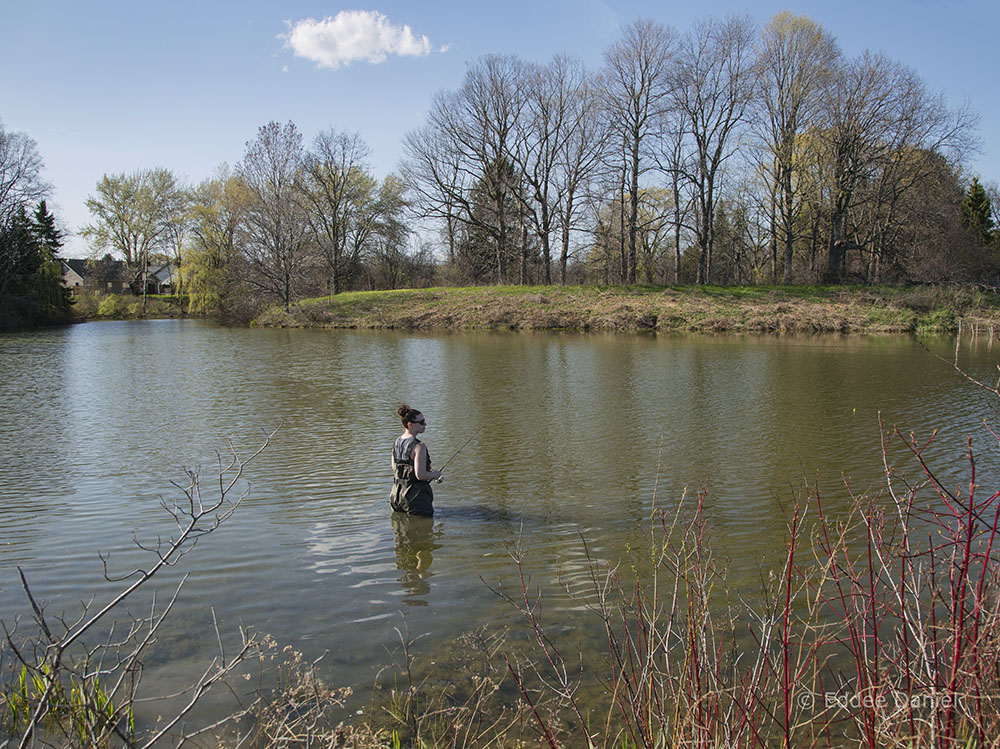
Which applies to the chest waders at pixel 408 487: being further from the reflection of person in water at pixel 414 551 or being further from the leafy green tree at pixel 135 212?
the leafy green tree at pixel 135 212

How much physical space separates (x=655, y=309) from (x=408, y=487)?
94.0 ft

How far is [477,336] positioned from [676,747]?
28.9 meters

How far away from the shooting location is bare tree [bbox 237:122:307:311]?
3928cm

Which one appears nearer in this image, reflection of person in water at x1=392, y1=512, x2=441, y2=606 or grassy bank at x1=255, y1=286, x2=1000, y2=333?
reflection of person in water at x1=392, y1=512, x2=441, y2=606

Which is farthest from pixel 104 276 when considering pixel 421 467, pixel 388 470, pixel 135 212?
pixel 421 467

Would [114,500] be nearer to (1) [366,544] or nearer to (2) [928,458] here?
(1) [366,544]

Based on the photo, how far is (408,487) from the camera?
680 cm

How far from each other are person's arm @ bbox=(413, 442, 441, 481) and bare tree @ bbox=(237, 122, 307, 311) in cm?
3608

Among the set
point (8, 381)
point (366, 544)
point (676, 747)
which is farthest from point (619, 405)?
point (8, 381)

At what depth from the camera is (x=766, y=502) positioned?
7.28 meters

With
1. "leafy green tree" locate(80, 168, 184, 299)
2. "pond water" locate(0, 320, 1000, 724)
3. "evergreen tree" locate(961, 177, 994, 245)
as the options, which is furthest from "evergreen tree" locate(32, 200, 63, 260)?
Result: "evergreen tree" locate(961, 177, 994, 245)

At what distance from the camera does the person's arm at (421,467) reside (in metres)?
6.70

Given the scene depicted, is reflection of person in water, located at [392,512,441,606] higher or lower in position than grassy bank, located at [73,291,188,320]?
lower

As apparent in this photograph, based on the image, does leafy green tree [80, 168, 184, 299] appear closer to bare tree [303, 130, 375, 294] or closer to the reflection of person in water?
bare tree [303, 130, 375, 294]
